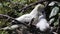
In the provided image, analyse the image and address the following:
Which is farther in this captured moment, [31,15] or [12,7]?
[12,7]

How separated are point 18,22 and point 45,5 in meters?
0.36

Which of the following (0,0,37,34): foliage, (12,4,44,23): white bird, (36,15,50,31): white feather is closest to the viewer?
(36,15,50,31): white feather

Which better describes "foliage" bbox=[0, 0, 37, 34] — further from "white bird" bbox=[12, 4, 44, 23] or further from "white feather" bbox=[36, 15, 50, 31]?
"white feather" bbox=[36, 15, 50, 31]

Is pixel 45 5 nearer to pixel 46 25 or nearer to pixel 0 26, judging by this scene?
pixel 46 25

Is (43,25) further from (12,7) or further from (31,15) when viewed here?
(12,7)

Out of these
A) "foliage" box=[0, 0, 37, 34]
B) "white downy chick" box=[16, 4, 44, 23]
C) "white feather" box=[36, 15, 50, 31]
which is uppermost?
"foliage" box=[0, 0, 37, 34]

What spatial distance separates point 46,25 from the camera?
2008 millimetres

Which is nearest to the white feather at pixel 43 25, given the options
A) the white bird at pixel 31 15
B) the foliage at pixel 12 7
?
the white bird at pixel 31 15

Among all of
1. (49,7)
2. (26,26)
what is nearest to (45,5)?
(49,7)

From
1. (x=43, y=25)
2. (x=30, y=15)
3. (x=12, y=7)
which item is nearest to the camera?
(x=43, y=25)

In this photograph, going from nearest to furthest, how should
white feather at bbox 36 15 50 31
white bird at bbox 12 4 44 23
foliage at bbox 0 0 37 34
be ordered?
white feather at bbox 36 15 50 31 < white bird at bbox 12 4 44 23 < foliage at bbox 0 0 37 34

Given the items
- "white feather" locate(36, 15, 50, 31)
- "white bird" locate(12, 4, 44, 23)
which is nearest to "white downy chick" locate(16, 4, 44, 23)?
"white bird" locate(12, 4, 44, 23)

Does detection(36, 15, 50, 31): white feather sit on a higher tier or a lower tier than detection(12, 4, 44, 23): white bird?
lower

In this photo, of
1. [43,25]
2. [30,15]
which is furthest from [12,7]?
[43,25]
